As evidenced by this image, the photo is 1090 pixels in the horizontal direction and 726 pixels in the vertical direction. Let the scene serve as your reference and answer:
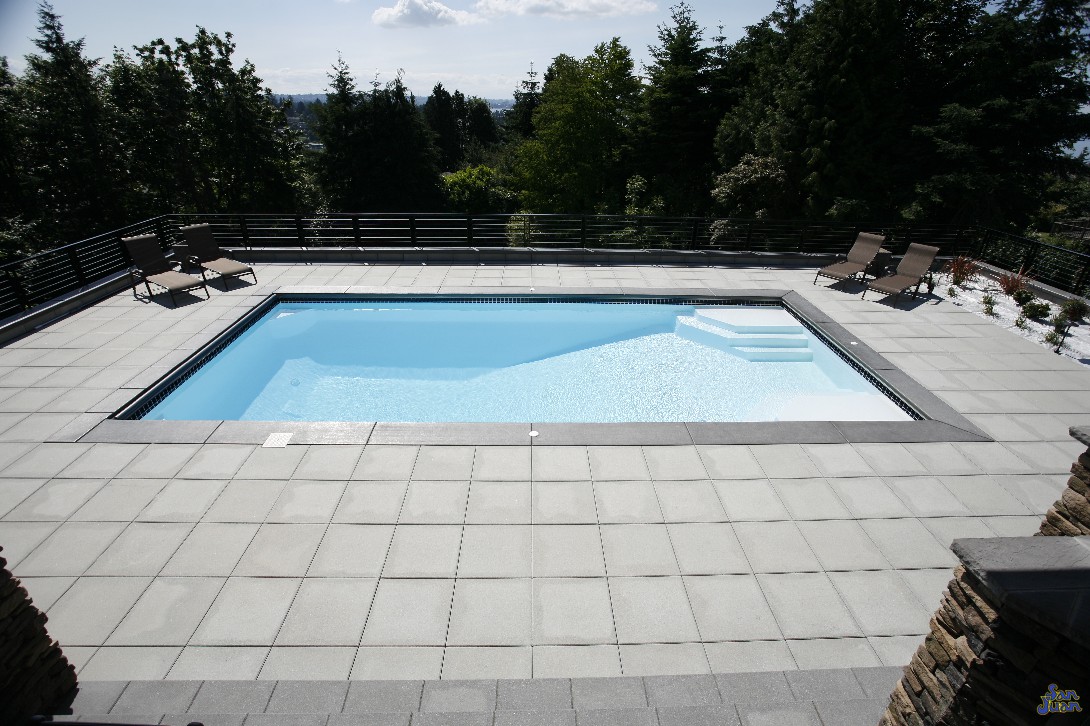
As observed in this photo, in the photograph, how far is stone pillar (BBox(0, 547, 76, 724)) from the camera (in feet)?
8.91

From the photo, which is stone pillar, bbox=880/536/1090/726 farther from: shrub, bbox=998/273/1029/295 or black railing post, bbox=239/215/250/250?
black railing post, bbox=239/215/250/250

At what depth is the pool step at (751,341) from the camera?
28.6ft

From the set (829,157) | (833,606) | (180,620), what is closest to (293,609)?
(180,620)

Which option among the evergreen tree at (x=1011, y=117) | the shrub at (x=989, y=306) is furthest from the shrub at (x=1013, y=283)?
the evergreen tree at (x=1011, y=117)

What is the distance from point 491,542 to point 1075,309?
1039 cm

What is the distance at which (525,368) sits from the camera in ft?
28.3

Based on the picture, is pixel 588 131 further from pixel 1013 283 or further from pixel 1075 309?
pixel 1075 309

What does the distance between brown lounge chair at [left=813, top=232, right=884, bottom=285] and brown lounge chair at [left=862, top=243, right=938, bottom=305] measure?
1.46 feet

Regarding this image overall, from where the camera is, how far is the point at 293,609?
3725mm

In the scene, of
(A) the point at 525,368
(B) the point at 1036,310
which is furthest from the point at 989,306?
(A) the point at 525,368

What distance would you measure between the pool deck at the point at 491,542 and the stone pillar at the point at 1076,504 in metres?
1.40

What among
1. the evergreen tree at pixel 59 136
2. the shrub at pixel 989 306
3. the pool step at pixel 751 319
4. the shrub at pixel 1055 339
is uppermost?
the evergreen tree at pixel 59 136

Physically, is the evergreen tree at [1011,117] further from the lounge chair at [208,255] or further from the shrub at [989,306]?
the lounge chair at [208,255]

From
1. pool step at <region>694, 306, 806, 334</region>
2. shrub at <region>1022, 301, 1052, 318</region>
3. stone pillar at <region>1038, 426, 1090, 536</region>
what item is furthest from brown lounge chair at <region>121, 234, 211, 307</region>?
shrub at <region>1022, 301, 1052, 318</region>
